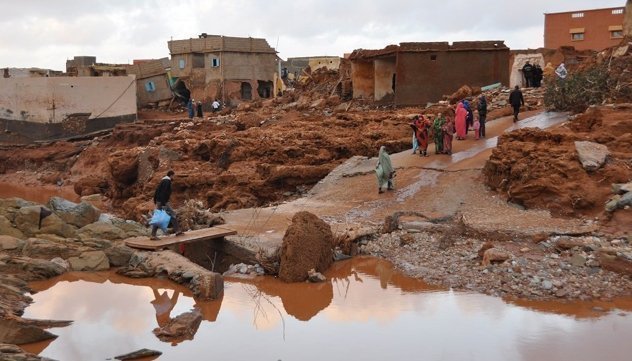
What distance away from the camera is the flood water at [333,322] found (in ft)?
23.4

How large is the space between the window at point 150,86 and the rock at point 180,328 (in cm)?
3305

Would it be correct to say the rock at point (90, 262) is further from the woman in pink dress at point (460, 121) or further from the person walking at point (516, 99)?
the person walking at point (516, 99)

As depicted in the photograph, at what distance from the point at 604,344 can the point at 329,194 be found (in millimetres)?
8194

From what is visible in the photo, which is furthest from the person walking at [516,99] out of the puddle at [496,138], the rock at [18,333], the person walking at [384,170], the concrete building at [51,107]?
the concrete building at [51,107]

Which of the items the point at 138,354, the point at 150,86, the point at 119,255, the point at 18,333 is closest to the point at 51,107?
the point at 150,86

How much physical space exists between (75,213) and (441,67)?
46.2 feet

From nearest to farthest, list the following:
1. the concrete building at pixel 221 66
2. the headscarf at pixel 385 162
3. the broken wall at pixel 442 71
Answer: the headscarf at pixel 385 162, the broken wall at pixel 442 71, the concrete building at pixel 221 66

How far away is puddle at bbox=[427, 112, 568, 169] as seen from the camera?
15005 millimetres

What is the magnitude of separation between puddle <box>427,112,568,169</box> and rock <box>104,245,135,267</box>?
23.0ft

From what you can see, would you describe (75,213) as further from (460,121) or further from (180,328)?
(460,121)

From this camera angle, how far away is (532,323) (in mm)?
7734

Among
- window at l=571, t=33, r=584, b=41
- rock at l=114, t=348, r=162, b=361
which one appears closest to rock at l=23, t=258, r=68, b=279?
rock at l=114, t=348, r=162, b=361

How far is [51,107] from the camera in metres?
31.5

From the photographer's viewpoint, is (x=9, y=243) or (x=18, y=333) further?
(x=9, y=243)
